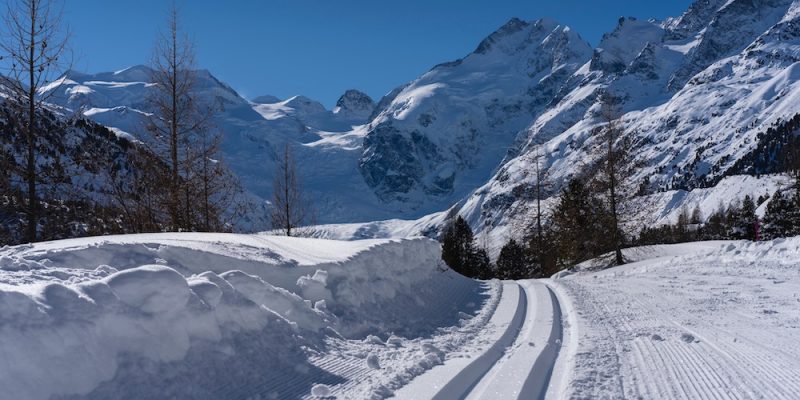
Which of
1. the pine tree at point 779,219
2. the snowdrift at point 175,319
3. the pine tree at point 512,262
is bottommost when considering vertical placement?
the pine tree at point 512,262

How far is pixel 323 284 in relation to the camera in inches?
293

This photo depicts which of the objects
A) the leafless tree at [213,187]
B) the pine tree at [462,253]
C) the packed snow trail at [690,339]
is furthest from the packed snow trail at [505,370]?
the pine tree at [462,253]

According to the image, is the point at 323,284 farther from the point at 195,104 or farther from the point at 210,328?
the point at 195,104

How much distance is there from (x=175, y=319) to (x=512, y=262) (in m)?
49.5

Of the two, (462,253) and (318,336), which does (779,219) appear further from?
(318,336)

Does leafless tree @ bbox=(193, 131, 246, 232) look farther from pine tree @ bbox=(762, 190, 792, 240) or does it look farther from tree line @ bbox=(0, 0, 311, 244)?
pine tree @ bbox=(762, 190, 792, 240)

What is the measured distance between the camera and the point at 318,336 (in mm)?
6031

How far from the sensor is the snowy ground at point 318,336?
3908 millimetres

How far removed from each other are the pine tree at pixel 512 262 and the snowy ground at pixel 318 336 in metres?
42.6

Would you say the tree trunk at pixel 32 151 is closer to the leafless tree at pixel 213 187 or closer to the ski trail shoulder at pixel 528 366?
the leafless tree at pixel 213 187

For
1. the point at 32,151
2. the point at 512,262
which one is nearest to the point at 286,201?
the point at 32,151

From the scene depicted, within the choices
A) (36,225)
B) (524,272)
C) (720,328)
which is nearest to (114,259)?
(36,225)

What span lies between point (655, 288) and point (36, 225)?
1286 cm

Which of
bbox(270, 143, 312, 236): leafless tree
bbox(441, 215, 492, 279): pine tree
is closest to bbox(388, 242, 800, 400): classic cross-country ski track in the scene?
bbox(270, 143, 312, 236): leafless tree
